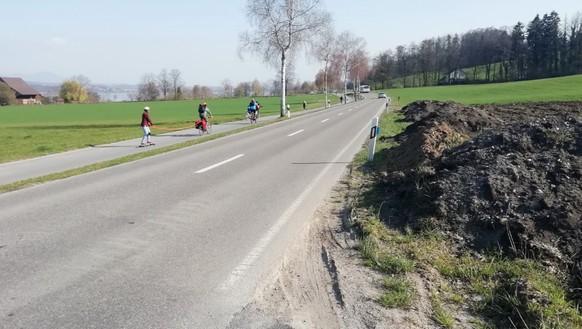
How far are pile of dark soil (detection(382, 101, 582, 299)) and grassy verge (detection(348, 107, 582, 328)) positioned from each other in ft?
0.79

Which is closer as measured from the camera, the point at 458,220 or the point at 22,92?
the point at 458,220

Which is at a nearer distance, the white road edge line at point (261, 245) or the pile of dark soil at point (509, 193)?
the white road edge line at point (261, 245)

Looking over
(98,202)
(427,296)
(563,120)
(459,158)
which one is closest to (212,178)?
(98,202)

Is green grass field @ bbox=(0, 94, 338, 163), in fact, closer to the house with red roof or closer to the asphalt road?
the asphalt road

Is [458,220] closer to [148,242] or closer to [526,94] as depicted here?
[148,242]

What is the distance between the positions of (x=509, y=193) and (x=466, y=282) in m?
2.01

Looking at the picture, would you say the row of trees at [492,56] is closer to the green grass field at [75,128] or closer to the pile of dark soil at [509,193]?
the green grass field at [75,128]

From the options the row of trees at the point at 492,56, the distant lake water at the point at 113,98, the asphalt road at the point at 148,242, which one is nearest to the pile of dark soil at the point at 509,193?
the asphalt road at the point at 148,242

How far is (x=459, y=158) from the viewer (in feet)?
23.4

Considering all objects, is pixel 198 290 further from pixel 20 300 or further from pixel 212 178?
pixel 212 178

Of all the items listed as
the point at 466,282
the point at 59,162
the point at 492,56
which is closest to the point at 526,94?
the point at 59,162

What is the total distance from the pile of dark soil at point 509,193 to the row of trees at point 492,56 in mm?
109294

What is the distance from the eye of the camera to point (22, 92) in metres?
120

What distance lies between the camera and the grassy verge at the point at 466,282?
137 inches
